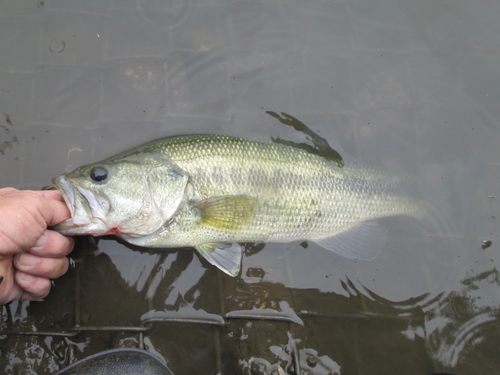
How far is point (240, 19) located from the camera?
3.56 metres

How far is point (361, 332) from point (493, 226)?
6.28 ft

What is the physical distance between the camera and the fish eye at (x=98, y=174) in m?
2.56

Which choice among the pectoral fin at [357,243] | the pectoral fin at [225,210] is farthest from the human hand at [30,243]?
the pectoral fin at [357,243]

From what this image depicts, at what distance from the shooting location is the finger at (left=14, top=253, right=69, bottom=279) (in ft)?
8.16

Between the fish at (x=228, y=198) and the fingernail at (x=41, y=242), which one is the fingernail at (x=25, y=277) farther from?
the fish at (x=228, y=198)

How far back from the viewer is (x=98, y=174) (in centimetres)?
257

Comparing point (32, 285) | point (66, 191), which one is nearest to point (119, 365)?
point (32, 285)

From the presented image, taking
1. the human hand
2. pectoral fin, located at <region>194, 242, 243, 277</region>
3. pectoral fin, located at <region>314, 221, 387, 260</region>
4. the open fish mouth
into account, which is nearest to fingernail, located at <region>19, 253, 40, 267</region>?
the human hand

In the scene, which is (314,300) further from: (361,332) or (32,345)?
(32,345)

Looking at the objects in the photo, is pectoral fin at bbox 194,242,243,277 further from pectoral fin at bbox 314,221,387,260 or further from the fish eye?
the fish eye

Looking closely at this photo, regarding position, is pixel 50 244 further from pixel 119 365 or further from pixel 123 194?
pixel 119 365

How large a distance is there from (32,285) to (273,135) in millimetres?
2646

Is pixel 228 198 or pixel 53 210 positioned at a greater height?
pixel 228 198

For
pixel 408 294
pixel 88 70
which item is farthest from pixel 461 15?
pixel 88 70
